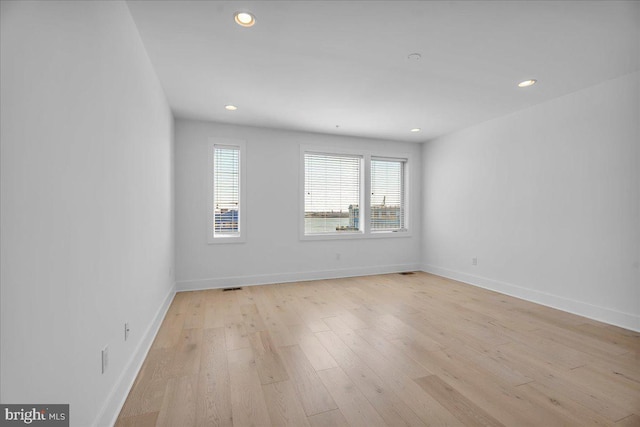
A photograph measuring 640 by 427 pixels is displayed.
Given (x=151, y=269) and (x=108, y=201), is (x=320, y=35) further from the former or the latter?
Result: (x=151, y=269)

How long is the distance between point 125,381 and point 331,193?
3.92 m

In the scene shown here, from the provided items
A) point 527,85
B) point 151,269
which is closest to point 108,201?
point 151,269

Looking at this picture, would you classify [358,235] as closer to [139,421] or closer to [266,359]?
[266,359]

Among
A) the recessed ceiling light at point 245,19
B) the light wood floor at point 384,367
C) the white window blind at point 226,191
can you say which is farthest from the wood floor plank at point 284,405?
the white window blind at point 226,191

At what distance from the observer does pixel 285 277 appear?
476 cm

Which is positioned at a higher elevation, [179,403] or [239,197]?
[239,197]

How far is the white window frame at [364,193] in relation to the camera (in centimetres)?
486

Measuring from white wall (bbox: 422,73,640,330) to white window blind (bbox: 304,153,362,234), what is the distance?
1687 mm

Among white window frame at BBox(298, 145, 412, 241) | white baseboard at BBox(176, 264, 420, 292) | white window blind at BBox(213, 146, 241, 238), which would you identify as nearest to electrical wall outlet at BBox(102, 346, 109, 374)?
white baseboard at BBox(176, 264, 420, 292)

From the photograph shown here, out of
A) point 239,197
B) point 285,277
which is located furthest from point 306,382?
point 239,197

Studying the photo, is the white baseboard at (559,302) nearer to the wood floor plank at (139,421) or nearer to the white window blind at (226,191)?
the white window blind at (226,191)

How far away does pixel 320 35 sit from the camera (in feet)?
7.29

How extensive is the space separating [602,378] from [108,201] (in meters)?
3.45

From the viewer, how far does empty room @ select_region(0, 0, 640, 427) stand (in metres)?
1.14
